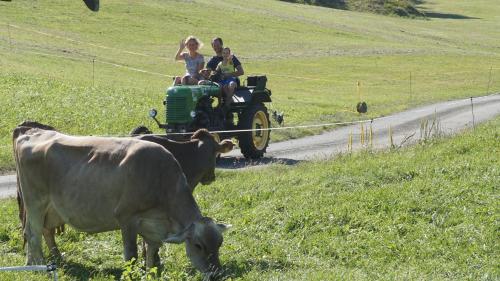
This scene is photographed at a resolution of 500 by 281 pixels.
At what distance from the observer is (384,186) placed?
48.9ft

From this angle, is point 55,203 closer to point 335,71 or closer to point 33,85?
point 33,85

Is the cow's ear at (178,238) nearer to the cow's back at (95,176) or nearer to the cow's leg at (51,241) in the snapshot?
the cow's back at (95,176)

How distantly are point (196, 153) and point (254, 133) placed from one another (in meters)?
8.63

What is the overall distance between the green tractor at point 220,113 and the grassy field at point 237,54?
370 centimetres

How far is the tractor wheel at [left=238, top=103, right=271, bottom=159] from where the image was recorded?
2069 centimetres

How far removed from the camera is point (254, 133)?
21.1 metres

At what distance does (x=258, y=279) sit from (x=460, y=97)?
3141cm

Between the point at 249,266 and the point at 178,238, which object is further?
the point at 249,266

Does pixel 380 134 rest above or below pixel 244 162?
below

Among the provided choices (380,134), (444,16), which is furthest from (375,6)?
(380,134)

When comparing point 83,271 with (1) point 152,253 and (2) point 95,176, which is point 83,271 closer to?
(1) point 152,253

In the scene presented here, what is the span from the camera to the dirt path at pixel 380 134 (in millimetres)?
20781

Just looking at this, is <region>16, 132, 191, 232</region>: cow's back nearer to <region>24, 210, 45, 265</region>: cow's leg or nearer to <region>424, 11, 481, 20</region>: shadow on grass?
<region>24, 210, 45, 265</region>: cow's leg

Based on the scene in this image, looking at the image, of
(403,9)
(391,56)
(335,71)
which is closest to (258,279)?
(335,71)
